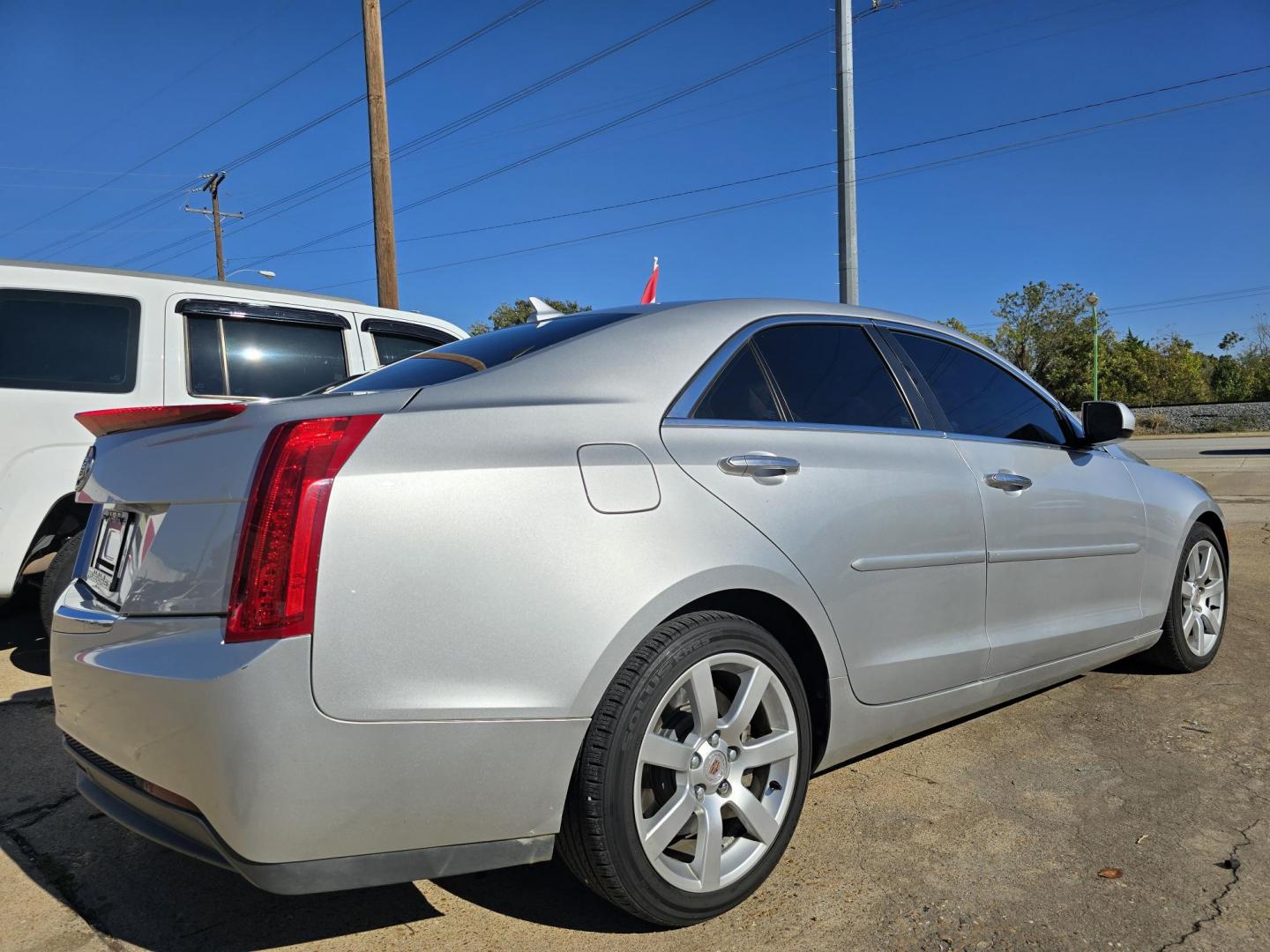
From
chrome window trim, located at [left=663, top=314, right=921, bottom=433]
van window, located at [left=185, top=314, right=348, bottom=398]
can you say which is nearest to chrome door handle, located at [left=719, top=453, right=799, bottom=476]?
chrome window trim, located at [left=663, top=314, right=921, bottom=433]

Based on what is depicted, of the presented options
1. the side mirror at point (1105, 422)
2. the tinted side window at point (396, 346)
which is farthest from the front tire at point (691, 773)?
the tinted side window at point (396, 346)

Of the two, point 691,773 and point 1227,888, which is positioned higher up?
point 691,773

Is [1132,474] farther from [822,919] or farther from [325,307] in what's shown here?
[325,307]

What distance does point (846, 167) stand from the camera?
422 inches

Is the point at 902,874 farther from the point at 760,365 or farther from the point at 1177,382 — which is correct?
the point at 1177,382

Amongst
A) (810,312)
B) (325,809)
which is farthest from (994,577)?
(325,809)

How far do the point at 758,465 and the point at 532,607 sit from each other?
30.5 inches

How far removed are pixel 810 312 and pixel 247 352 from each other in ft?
11.6

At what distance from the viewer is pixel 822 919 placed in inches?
91.0

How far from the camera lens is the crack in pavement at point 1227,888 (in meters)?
2.19

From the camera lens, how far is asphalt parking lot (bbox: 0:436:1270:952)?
2.24 metres

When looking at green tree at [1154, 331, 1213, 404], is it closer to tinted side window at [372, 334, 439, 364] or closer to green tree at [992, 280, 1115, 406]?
green tree at [992, 280, 1115, 406]

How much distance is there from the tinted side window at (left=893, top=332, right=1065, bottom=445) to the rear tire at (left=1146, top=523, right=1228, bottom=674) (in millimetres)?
1152

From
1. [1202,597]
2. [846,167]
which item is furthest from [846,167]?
[1202,597]
